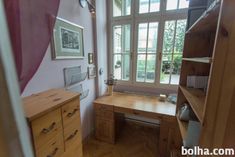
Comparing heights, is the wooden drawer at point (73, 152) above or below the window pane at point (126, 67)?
below

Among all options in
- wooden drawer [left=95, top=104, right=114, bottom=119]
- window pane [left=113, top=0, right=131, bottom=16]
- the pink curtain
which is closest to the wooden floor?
wooden drawer [left=95, top=104, right=114, bottom=119]

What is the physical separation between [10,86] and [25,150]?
0.48 feet

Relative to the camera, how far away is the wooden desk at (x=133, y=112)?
1.61 m

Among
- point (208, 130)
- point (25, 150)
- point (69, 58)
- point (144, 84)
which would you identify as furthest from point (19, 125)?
point (144, 84)

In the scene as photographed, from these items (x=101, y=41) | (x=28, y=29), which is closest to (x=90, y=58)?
(x=101, y=41)

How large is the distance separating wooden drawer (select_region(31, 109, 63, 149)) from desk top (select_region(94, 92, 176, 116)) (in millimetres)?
980

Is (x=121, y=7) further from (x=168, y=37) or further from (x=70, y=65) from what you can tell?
(x=70, y=65)

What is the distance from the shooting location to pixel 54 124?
2.98ft

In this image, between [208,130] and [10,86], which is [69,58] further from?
[208,130]

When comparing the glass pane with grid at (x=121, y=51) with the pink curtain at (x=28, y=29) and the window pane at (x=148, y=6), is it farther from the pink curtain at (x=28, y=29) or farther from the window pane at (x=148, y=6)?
the pink curtain at (x=28, y=29)

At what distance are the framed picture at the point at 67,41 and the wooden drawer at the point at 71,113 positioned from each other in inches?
21.8

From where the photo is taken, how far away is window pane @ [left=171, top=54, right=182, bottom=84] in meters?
2.03

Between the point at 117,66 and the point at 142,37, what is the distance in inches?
27.2

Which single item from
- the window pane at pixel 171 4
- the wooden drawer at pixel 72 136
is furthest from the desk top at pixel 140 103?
the window pane at pixel 171 4
